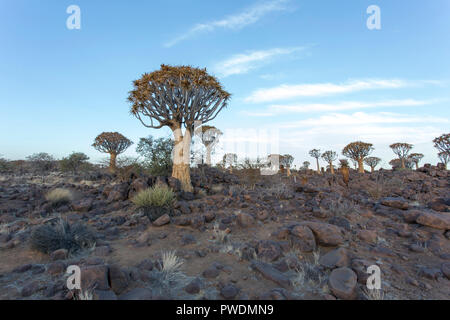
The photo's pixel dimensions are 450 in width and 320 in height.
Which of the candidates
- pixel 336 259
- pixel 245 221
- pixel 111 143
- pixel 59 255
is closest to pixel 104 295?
pixel 59 255

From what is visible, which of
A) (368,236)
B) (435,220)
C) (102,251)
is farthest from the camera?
(435,220)

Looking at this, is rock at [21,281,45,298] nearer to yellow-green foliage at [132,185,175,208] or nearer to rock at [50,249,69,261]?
rock at [50,249,69,261]

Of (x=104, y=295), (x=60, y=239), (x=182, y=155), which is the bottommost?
(x=104, y=295)

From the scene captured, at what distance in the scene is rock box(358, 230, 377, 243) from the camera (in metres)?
4.38

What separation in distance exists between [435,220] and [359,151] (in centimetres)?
2205

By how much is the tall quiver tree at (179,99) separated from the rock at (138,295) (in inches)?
242

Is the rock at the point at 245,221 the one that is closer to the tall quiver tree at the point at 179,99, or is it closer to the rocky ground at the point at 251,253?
the rocky ground at the point at 251,253

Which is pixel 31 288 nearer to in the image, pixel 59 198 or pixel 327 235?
pixel 327 235

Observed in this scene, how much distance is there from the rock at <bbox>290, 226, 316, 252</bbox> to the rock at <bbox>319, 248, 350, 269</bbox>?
15.6 inches

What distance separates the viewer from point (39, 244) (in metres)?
4.09

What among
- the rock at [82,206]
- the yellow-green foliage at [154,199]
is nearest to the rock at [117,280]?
the yellow-green foliage at [154,199]

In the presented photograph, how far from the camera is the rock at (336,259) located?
3.33 meters

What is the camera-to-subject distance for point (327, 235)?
166 inches
